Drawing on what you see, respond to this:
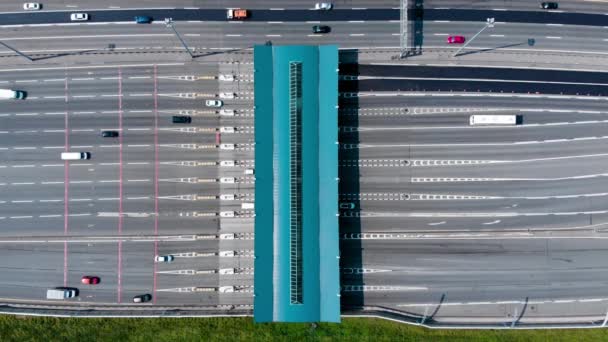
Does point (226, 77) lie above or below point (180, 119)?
above

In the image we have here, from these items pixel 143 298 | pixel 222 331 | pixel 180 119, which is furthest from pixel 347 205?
pixel 143 298

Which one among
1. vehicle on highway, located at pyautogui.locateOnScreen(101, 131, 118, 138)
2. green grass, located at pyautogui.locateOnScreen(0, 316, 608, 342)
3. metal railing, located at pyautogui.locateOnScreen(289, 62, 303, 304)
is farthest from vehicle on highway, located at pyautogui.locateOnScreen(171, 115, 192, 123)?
green grass, located at pyautogui.locateOnScreen(0, 316, 608, 342)

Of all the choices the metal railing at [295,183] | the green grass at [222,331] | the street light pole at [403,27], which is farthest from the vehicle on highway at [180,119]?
the street light pole at [403,27]

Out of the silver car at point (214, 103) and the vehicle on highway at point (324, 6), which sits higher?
the vehicle on highway at point (324, 6)

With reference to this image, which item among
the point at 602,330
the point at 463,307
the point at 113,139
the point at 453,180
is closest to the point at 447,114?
the point at 453,180

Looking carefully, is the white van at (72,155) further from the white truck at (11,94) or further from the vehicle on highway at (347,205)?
the vehicle on highway at (347,205)

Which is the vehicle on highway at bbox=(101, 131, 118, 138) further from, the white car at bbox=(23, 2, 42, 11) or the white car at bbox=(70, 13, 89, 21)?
the white car at bbox=(23, 2, 42, 11)

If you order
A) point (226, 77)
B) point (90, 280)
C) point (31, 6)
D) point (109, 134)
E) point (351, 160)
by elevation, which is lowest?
point (90, 280)

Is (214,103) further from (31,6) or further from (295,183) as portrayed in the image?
(31,6)
